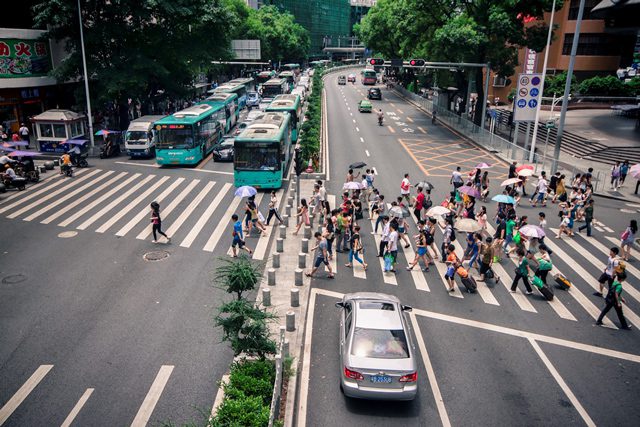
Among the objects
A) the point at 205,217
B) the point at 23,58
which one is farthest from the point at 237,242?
the point at 23,58

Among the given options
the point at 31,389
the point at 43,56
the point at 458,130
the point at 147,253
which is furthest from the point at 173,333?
the point at 458,130

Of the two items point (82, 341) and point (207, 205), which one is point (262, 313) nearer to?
point (82, 341)

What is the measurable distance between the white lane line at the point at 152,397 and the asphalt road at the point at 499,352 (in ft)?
9.99

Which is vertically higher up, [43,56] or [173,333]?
[43,56]

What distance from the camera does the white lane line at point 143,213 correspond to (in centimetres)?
2072

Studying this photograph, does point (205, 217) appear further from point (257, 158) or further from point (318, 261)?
point (318, 261)

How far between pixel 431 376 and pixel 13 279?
13.3 m

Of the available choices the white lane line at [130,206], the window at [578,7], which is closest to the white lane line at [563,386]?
the white lane line at [130,206]

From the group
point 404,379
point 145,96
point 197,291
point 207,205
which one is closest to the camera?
point 404,379

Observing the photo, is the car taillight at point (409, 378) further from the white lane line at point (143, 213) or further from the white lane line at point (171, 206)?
the white lane line at point (143, 213)

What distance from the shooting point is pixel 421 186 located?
22.2 m

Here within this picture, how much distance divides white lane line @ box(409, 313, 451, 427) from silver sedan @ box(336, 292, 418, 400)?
76 centimetres

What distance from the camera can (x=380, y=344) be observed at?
33.8 feet

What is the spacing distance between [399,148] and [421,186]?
16.2m
